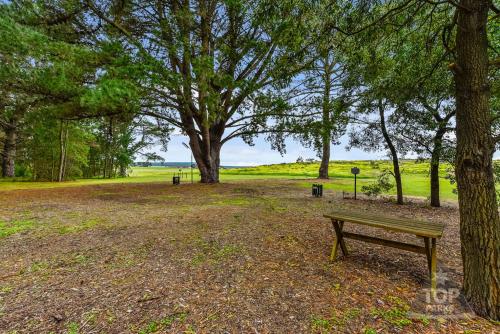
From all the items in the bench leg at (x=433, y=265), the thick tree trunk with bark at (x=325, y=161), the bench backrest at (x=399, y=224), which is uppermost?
the thick tree trunk with bark at (x=325, y=161)

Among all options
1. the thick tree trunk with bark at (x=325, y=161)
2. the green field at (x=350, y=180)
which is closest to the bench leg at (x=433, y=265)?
the green field at (x=350, y=180)

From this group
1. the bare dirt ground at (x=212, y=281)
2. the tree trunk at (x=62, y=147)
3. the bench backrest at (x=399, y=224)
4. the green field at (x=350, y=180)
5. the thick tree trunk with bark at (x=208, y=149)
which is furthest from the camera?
the tree trunk at (x=62, y=147)

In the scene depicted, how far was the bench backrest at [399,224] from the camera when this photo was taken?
2672 mm

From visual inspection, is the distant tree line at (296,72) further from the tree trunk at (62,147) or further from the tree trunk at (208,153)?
the tree trunk at (62,147)

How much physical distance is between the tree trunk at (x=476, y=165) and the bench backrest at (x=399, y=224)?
305mm

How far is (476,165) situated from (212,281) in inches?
120

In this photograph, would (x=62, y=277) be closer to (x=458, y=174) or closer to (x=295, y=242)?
(x=295, y=242)

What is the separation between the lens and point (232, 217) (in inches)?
242

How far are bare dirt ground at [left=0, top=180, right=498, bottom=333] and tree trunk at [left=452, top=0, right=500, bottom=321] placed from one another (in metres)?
0.35

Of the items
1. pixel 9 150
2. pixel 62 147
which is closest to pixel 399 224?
pixel 62 147

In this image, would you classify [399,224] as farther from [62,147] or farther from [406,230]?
[62,147]

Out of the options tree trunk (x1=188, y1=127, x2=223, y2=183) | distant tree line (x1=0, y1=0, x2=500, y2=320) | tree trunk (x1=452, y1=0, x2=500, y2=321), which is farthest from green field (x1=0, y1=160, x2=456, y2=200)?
tree trunk (x1=452, y1=0, x2=500, y2=321)

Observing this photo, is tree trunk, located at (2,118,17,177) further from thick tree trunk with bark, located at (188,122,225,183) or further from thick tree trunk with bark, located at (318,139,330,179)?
thick tree trunk with bark, located at (318,139,330,179)

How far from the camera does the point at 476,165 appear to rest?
2.42 metres
